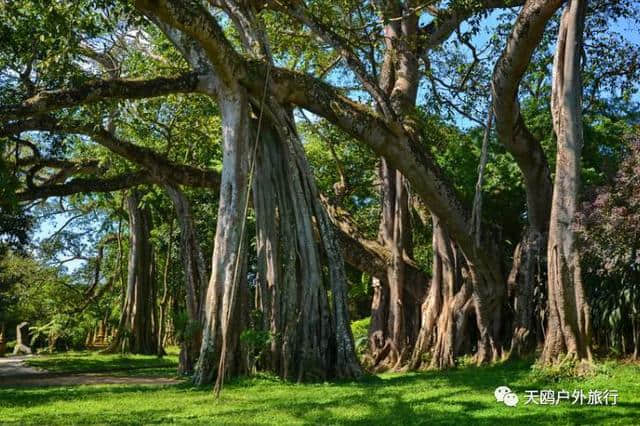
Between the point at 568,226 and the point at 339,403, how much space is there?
336cm

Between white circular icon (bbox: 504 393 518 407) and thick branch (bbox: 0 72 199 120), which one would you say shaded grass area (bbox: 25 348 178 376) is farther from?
white circular icon (bbox: 504 393 518 407)

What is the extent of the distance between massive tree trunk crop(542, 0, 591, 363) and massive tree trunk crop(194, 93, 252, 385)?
3.60 metres

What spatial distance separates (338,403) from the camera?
6.50 metres

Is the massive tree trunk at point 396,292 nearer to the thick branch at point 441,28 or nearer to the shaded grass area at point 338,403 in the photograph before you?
the thick branch at point 441,28

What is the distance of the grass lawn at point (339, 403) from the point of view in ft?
18.6

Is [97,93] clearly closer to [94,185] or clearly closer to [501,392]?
[94,185]

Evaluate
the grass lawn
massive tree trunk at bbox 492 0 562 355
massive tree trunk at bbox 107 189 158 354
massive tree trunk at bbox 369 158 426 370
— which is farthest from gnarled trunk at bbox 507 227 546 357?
massive tree trunk at bbox 107 189 158 354

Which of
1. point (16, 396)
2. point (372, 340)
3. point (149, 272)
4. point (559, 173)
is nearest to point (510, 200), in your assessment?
point (372, 340)

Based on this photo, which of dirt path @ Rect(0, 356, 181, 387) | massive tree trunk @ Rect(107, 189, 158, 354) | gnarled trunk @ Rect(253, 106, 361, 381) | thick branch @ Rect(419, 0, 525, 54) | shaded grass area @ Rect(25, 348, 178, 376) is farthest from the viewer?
massive tree trunk @ Rect(107, 189, 158, 354)

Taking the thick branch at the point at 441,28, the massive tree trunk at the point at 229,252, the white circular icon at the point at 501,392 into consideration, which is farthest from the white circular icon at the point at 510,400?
the thick branch at the point at 441,28

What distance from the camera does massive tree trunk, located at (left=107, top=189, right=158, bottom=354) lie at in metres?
19.5

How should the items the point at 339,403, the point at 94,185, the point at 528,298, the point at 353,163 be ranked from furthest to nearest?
1. the point at 353,163
2. the point at 94,185
3. the point at 528,298
4. the point at 339,403

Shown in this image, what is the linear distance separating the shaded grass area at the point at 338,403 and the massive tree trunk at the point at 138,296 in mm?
10748

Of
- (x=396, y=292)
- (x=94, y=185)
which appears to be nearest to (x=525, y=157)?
(x=396, y=292)
